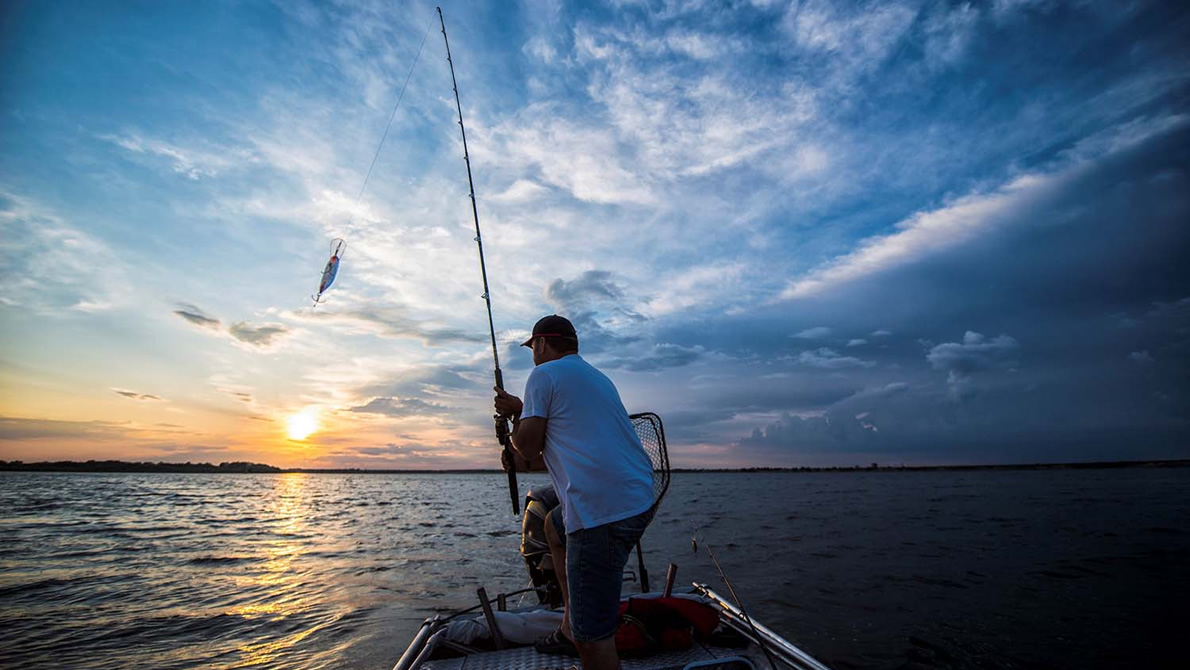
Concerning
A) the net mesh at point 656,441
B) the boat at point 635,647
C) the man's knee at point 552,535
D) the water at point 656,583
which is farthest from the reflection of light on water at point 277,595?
the net mesh at point 656,441

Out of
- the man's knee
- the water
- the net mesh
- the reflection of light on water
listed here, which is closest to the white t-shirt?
the man's knee

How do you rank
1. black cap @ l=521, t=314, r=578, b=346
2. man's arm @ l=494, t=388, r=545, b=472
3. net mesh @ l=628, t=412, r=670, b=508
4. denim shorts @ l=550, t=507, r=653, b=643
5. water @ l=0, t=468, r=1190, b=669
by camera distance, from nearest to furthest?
denim shorts @ l=550, t=507, r=653, b=643 < man's arm @ l=494, t=388, r=545, b=472 < black cap @ l=521, t=314, r=578, b=346 < net mesh @ l=628, t=412, r=670, b=508 < water @ l=0, t=468, r=1190, b=669

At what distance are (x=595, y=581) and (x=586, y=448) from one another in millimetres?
754

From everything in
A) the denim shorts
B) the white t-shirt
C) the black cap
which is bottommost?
the denim shorts

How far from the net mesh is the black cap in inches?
70.7

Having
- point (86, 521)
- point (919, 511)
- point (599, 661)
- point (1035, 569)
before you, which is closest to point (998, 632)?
point (1035, 569)

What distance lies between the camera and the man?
2.91 m

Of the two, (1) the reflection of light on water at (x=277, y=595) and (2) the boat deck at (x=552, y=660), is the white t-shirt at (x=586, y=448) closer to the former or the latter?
(2) the boat deck at (x=552, y=660)

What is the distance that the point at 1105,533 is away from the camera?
59.6 ft

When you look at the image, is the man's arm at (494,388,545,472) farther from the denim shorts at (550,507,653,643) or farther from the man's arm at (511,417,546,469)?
the denim shorts at (550,507,653,643)

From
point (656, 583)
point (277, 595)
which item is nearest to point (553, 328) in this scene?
point (656, 583)

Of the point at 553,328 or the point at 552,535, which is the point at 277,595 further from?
the point at 553,328

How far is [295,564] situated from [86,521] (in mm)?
18357

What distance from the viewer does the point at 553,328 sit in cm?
356
